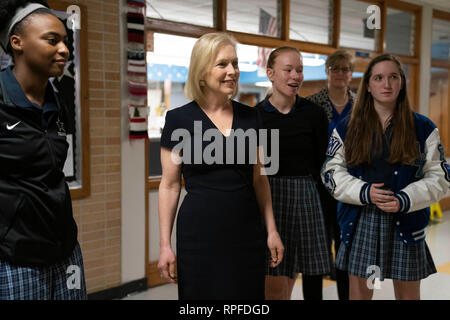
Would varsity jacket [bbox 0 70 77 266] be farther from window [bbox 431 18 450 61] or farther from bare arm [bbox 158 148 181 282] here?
window [bbox 431 18 450 61]

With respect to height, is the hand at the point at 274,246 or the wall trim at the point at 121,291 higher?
the hand at the point at 274,246

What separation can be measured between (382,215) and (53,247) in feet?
4.54

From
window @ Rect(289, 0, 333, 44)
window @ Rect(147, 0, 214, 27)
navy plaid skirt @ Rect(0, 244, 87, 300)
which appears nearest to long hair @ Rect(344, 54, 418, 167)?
navy plaid skirt @ Rect(0, 244, 87, 300)

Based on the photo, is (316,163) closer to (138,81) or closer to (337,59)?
(337,59)

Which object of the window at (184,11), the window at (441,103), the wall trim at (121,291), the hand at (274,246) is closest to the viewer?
the hand at (274,246)

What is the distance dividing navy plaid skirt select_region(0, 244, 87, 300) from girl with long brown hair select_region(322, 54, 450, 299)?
1.19m

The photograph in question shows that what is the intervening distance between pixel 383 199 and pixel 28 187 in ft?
4.54

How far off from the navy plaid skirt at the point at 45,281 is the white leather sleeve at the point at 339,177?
1171 millimetres

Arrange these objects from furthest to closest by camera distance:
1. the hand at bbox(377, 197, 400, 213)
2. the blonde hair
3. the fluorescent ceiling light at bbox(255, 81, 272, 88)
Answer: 1. the fluorescent ceiling light at bbox(255, 81, 272, 88)
2. the blonde hair
3. the hand at bbox(377, 197, 400, 213)

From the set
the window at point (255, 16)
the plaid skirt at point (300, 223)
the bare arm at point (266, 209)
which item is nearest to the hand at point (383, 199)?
the plaid skirt at point (300, 223)


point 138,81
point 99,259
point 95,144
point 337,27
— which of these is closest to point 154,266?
point 99,259

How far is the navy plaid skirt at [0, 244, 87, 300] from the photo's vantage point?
1211 mm

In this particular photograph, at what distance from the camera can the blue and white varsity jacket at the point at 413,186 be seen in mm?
1919

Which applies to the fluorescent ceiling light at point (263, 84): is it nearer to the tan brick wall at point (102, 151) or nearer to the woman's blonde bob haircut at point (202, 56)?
the tan brick wall at point (102, 151)
